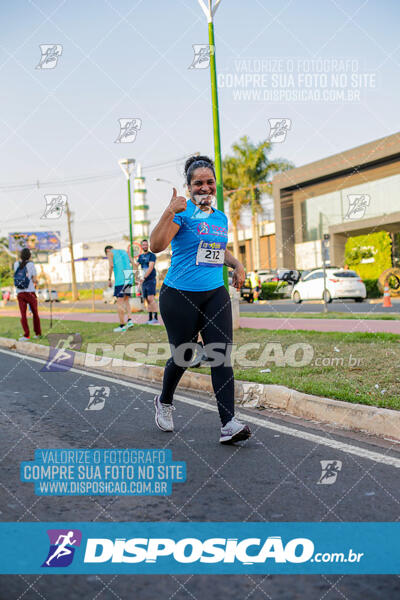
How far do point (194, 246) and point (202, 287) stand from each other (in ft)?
0.96

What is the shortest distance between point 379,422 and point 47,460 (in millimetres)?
2369

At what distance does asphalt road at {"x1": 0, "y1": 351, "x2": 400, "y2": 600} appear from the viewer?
2.43 metres

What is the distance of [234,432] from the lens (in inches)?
173

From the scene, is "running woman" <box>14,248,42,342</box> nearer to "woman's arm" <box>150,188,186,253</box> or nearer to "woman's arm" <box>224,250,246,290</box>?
"woman's arm" <box>224,250,246,290</box>

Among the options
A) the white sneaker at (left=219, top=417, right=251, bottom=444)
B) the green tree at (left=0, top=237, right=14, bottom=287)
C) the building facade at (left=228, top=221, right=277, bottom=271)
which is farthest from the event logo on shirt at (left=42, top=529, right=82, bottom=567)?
the green tree at (left=0, top=237, right=14, bottom=287)

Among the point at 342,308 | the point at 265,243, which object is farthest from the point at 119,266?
the point at 265,243

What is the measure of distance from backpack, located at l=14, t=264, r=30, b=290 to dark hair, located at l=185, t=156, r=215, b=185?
8235 millimetres

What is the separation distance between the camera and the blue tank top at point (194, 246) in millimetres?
4438

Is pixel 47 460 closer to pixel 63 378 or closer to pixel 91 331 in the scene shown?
pixel 63 378

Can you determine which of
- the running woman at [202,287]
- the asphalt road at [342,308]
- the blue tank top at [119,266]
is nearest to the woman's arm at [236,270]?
the running woman at [202,287]

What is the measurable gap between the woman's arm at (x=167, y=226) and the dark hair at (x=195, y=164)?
326 millimetres

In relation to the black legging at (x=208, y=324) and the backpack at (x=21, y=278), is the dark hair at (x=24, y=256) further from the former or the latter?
the black legging at (x=208, y=324)

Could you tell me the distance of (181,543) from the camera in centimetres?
280

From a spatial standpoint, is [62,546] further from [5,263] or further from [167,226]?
[5,263]
